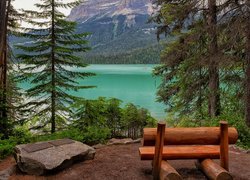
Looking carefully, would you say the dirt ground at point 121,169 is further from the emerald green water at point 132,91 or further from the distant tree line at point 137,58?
the distant tree line at point 137,58

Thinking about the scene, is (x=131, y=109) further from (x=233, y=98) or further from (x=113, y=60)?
(x=113, y=60)

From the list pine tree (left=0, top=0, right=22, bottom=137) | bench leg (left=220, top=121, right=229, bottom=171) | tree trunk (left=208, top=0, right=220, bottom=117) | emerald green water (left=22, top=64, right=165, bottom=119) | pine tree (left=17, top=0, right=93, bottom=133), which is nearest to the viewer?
bench leg (left=220, top=121, right=229, bottom=171)

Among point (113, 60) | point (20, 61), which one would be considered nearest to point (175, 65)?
point (20, 61)

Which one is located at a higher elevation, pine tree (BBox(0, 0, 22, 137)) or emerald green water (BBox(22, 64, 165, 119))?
pine tree (BBox(0, 0, 22, 137))

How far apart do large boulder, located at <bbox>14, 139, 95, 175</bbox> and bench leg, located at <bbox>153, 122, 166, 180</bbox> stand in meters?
1.75

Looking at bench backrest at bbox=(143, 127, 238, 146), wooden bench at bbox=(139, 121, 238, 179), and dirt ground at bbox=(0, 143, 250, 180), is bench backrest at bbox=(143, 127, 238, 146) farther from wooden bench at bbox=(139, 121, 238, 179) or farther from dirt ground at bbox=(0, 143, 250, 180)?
dirt ground at bbox=(0, 143, 250, 180)

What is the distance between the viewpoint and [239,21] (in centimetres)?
857

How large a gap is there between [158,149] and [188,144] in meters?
0.61

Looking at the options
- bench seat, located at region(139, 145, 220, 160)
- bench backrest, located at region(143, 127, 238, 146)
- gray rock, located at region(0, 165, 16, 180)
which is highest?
bench backrest, located at region(143, 127, 238, 146)

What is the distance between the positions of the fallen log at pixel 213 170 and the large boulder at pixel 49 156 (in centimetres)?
231

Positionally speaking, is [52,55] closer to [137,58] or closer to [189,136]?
[189,136]

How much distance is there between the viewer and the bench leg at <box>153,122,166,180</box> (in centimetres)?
492

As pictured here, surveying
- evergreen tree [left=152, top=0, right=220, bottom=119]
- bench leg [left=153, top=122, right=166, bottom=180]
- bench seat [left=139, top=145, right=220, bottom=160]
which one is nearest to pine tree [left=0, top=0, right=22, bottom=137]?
bench seat [left=139, top=145, right=220, bottom=160]

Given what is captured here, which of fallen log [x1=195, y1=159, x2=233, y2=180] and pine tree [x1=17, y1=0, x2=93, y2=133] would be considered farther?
pine tree [x1=17, y1=0, x2=93, y2=133]
